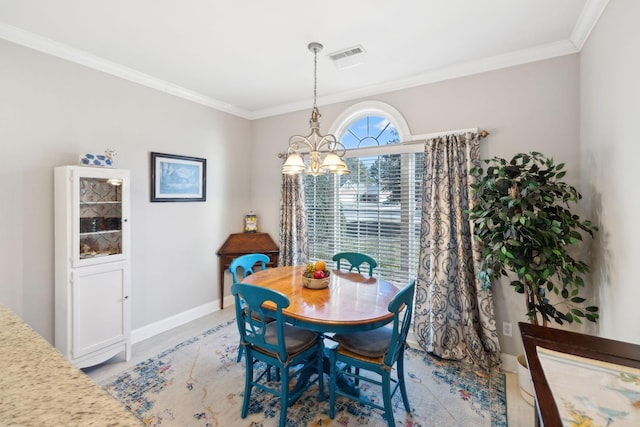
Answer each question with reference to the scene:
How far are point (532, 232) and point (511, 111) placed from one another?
3.89 ft

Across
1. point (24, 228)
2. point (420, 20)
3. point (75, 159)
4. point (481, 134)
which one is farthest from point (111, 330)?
point (481, 134)

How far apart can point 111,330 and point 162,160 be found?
177cm

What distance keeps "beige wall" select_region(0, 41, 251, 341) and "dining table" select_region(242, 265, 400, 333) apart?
1.42 m

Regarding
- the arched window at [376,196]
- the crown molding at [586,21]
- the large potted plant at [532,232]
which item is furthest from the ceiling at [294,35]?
the large potted plant at [532,232]

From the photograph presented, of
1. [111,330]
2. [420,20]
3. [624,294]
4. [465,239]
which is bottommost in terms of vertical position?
[111,330]

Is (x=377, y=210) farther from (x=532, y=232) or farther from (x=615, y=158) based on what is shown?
(x=615, y=158)

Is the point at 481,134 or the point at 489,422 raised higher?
the point at 481,134

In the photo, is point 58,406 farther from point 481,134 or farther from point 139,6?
point 481,134

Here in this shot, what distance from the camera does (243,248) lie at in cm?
403

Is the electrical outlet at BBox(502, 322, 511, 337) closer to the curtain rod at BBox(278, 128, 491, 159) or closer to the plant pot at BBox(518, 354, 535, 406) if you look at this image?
the plant pot at BBox(518, 354, 535, 406)

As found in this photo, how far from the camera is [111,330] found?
260cm

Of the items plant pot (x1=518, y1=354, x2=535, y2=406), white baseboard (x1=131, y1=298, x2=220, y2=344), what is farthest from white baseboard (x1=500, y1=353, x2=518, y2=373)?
white baseboard (x1=131, y1=298, x2=220, y2=344)

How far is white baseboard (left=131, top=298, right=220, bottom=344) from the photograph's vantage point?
10.2ft

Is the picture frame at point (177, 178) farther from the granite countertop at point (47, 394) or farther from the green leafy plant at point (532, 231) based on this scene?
the green leafy plant at point (532, 231)
